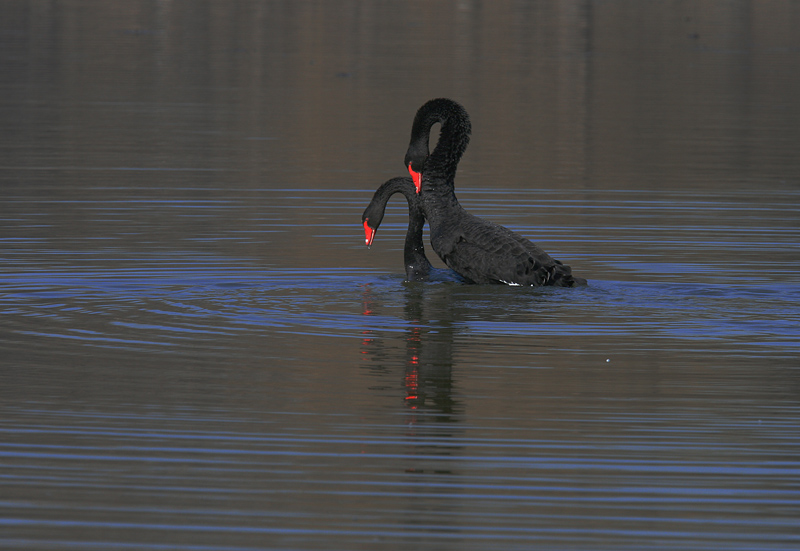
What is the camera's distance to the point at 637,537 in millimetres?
6012

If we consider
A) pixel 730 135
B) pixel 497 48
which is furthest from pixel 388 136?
pixel 497 48

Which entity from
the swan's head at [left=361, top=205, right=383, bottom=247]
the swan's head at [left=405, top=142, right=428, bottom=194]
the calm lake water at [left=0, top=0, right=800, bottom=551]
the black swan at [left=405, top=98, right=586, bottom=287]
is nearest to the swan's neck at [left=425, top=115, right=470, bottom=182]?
the black swan at [left=405, top=98, right=586, bottom=287]

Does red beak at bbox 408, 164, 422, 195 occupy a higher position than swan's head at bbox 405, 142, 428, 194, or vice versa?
swan's head at bbox 405, 142, 428, 194

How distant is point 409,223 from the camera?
516 inches

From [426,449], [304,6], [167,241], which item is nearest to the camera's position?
[426,449]

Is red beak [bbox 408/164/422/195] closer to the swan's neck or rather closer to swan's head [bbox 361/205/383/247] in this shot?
the swan's neck

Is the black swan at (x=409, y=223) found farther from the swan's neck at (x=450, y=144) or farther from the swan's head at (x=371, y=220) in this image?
the swan's neck at (x=450, y=144)

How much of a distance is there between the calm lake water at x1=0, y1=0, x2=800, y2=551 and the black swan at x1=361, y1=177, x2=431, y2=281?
269 mm

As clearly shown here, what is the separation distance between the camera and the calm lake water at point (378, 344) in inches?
249

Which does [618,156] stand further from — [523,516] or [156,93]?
[523,516]

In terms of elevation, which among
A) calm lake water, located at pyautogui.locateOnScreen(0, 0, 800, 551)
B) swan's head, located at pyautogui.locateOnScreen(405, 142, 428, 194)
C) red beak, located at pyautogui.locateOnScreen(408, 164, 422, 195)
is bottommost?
calm lake water, located at pyautogui.locateOnScreen(0, 0, 800, 551)

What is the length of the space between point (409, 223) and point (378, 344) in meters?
3.47

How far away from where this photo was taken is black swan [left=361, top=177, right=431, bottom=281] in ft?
41.8

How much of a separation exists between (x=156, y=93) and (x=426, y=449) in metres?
25.1
